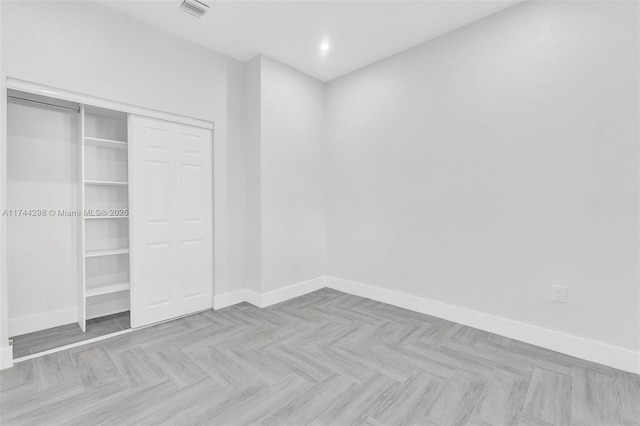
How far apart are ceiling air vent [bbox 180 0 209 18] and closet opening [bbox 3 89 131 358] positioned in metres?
1.15

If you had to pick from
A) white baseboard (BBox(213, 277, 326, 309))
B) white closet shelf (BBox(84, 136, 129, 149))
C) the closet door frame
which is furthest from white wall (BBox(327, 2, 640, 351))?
white closet shelf (BBox(84, 136, 129, 149))

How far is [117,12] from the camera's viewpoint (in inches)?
110

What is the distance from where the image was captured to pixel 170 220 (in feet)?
10.5

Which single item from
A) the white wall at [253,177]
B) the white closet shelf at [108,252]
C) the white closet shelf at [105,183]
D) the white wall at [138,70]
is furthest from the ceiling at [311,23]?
the white closet shelf at [108,252]

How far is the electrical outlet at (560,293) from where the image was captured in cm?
248

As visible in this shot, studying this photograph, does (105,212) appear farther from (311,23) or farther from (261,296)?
(311,23)

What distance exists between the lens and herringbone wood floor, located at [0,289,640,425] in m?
1.78

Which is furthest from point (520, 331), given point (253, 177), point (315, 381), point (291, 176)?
point (253, 177)

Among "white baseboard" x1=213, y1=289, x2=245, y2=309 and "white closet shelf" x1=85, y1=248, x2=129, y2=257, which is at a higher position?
"white closet shelf" x1=85, y1=248, x2=129, y2=257

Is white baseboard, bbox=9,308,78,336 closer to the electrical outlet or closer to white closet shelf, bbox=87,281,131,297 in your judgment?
white closet shelf, bbox=87,281,131,297

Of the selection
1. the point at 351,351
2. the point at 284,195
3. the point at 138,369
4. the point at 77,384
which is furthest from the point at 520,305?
the point at 77,384

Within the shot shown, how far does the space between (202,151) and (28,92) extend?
1425 mm

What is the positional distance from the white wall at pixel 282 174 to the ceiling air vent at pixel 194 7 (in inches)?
34.1

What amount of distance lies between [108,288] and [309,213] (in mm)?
2347
